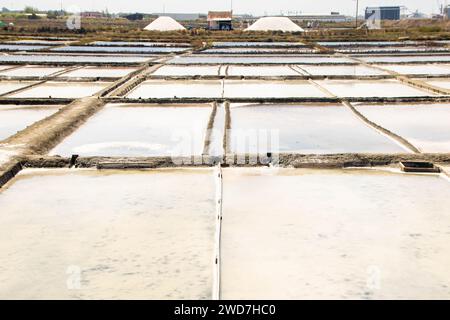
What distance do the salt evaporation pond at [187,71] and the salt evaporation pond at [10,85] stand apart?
3.07 meters

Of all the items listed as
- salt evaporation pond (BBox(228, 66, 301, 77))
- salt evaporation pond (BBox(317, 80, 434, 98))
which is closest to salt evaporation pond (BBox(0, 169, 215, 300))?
salt evaporation pond (BBox(317, 80, 434, 98))

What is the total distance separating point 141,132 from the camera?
6.90m

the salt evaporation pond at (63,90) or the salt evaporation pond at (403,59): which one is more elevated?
the salt evaporation pond at (403,59)

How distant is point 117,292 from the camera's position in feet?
9.91

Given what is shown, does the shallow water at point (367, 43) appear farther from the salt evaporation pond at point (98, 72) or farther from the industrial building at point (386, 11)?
the industrial building at point (386, 11)

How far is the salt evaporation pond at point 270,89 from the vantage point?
980cm

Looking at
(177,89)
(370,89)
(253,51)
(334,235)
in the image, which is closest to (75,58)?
(253,51)

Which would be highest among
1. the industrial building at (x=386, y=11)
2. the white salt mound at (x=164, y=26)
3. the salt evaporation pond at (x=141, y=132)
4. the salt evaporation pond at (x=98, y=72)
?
the industrial building at (x=386, y=11)

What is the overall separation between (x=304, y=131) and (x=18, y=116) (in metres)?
4.19

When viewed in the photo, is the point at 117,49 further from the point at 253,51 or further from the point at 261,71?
the point at 261,71

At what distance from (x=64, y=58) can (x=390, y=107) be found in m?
11.5

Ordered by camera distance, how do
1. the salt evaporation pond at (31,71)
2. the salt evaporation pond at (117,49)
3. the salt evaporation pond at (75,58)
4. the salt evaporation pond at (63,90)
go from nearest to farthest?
the salt evaporation pond at (63,90)
the salt evaporation pond at (31,71)
the salt evaporation pond at (75,58)
the salt evaporation pond at (117,49)

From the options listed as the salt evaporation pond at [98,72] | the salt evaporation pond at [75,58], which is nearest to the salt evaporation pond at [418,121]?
the salt evaporation pond at [98,72]
